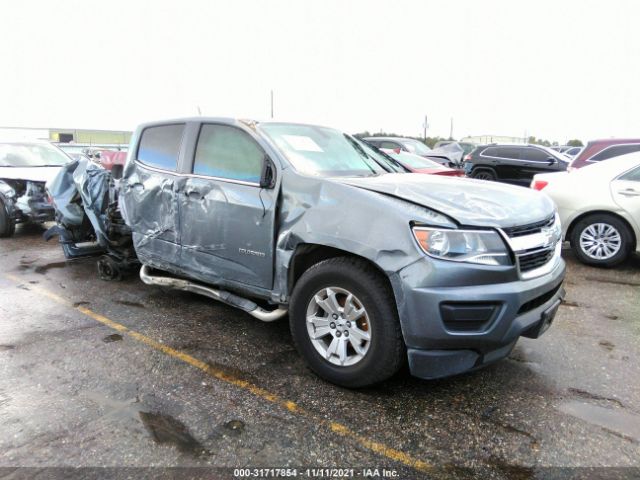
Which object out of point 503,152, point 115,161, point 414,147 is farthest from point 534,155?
point 115,161

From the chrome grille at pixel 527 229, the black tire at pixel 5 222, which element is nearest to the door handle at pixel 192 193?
the chrome grille at pixel 527 229

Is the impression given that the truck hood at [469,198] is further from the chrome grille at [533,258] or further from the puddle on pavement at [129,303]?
the puddle on pavement at [129,303]

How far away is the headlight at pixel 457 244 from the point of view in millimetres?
2574

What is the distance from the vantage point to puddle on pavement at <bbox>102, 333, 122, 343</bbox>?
A: 3746mm

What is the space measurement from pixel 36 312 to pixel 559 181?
663 cm

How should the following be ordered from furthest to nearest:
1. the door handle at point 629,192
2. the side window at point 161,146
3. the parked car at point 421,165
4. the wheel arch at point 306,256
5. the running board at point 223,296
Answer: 1. the parked car at point 421,165
2. the door handle at point 629,192
3. the side window at point 161,146
4. the running board at point 223,296
5. the wheel arch at point 306,256

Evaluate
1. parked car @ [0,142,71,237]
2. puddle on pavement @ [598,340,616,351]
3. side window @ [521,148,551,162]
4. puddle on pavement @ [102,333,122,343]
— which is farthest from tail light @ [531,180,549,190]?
parked car @ [0,142,71,237]

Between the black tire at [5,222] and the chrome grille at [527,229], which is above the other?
the chrome grille at [527,229]

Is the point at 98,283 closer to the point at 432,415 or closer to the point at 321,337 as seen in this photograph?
the point at 321,337

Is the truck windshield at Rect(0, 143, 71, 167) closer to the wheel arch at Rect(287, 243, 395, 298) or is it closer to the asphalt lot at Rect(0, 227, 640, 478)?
the asphalt lot at Rect(0, 227, 640, 478)

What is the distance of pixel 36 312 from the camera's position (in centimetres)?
439

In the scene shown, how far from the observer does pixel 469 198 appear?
293cm

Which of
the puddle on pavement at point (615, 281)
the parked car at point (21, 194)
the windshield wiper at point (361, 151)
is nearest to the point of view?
the windshield wiper at point (361, 151)

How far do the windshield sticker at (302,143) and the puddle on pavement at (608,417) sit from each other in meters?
2.48
